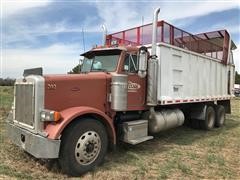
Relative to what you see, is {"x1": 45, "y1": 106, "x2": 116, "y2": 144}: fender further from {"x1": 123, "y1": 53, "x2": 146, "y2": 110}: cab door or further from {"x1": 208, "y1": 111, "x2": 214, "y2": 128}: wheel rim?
{"x1": 208, "y1": 111, "x2": 214, "y2": 128}: wheel rim

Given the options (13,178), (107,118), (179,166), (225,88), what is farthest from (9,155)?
(225,88)

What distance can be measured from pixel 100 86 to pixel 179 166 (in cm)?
246

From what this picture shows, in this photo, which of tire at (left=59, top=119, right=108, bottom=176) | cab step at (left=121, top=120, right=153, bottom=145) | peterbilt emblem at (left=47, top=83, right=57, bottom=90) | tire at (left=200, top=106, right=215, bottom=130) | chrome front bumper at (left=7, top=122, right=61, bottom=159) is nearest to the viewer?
chrome front bumper at (left=7, top=122, right=61, bottom=159)

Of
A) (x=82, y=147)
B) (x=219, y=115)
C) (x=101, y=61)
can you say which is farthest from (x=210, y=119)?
(x=82, y=147)

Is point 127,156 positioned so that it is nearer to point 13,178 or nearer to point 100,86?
point 100,86

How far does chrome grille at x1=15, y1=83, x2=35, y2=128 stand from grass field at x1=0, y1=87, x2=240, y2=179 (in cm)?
89

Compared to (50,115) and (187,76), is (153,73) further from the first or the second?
(50,115)

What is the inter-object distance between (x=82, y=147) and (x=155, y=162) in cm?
189

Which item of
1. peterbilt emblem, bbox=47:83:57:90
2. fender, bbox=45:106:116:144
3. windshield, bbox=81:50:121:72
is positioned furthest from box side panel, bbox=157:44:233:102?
peterbilt emblem, bbox=47:83:57:90

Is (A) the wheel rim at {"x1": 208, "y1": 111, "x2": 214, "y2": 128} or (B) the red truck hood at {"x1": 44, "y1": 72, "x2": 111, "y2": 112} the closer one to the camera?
(B) the red truck hood at {"x1": 44, "y1": 72, "x2": 111, "y2": 112}

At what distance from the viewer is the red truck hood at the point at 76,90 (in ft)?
18.2

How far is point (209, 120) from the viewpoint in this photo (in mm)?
11305

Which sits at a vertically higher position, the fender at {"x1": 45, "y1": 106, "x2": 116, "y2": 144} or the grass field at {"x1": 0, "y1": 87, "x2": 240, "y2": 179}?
the fender at {"x1": 45, "y1": 106, "x2": 116, "y2": 144}

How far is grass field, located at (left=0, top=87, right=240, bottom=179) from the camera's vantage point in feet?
18.1
